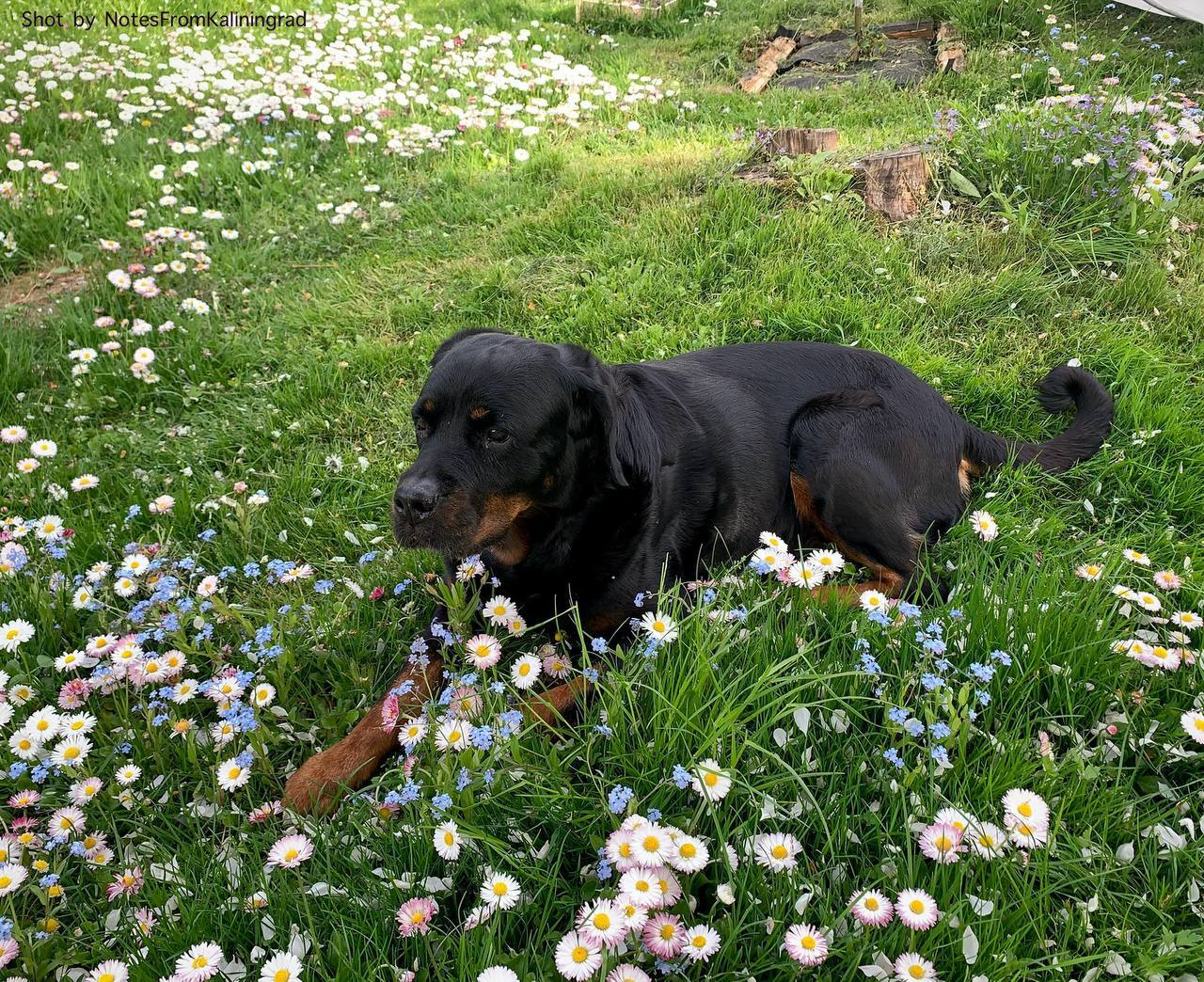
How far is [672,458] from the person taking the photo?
286 cm

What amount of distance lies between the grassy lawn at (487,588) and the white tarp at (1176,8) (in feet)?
0.62

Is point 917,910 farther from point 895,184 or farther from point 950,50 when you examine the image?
point 950,50

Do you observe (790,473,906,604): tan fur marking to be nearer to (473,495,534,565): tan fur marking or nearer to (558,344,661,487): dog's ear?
(558,344,661,487): dog's ear

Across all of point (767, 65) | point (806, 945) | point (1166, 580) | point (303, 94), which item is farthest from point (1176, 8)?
point (806, 945)

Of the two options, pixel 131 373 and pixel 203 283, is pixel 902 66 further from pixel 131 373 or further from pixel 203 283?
pixel 131 373

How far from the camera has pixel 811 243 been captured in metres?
4.59

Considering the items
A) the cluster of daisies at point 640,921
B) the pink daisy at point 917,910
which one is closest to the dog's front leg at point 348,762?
the cluster of daisies at point 640,921

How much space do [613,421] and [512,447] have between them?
31 centimetres

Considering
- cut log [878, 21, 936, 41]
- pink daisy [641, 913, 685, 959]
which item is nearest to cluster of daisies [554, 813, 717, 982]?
pink daisy [641, 913, 685, 959]

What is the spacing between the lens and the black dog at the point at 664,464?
97.9 inches

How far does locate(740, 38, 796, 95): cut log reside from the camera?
7262 millimetres

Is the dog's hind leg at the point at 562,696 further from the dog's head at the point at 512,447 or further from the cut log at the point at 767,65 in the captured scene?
the cut log at the point at 767,65

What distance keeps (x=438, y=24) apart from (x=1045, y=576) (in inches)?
307

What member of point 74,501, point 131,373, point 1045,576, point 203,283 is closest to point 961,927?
point 1045,576
